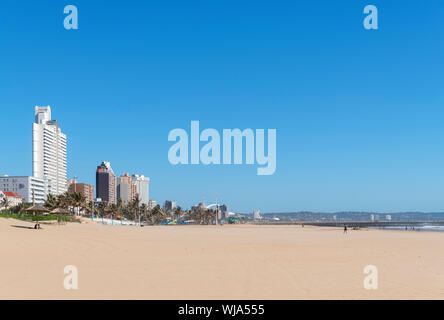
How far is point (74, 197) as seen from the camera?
100875 mm

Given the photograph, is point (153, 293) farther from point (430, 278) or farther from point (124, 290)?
point (430, 278)

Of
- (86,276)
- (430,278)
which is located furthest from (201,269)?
(430,278)

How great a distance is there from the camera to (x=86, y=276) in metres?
13.3

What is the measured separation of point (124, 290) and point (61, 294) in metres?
1.66

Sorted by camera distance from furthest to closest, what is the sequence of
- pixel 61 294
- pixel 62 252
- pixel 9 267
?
pixel 62 252 < pixel 9 267 < pixel 61 294

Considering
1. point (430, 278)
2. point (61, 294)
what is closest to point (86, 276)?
point (61, 294)
